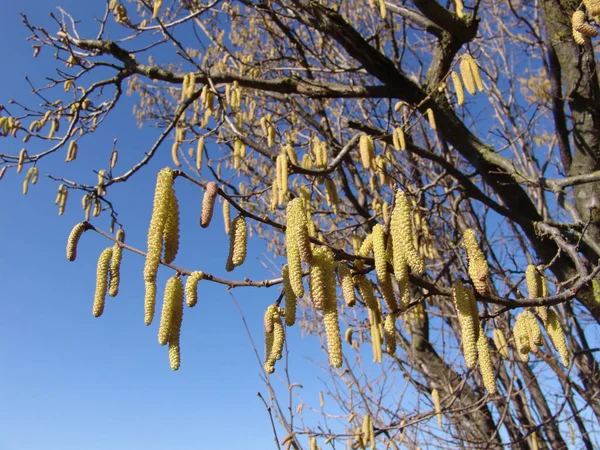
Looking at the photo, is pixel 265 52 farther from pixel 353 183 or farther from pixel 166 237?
pixel 166 237

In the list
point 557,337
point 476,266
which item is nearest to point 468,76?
point 557,337

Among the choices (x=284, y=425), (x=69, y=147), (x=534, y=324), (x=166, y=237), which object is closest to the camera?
(x=166, y=237)

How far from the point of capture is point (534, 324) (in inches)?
62.9

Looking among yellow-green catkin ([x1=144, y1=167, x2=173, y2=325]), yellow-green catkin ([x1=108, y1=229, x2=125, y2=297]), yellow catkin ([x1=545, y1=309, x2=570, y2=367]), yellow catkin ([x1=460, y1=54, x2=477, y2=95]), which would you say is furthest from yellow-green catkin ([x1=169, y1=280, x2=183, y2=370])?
A: yellow catkin ([x1=460, y1=54, x2=477, y2=95])

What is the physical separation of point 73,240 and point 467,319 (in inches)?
48.0

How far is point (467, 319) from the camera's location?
124cm

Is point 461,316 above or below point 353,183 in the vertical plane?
below

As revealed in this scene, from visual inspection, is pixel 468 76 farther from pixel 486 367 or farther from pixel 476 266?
pixel 486 367

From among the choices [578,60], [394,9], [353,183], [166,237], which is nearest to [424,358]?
[353,183]

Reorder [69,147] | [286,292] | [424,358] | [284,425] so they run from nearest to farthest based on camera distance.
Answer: [286,292] → [284,425] → [69,147] → [424,358]

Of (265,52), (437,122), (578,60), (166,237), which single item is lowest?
(166,237)

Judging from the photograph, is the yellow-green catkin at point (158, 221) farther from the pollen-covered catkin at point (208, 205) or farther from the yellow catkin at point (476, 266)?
the yellow catkin at point (476, 266)

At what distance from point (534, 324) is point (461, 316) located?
0.51m

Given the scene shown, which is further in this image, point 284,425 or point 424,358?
point 424,358
